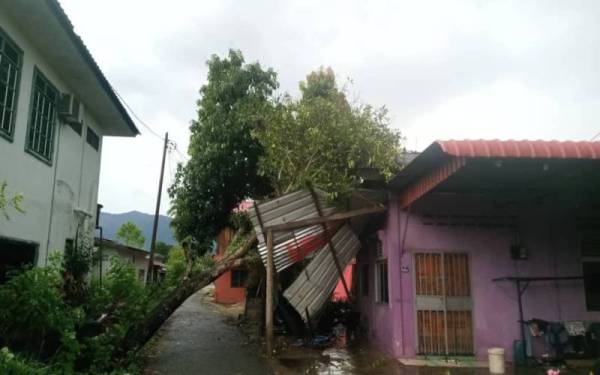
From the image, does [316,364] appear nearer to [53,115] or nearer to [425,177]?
[425,177]

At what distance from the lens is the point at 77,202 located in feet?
32.4

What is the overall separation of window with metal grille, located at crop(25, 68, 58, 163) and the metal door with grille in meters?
7.48

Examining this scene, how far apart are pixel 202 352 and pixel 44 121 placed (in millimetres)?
5930

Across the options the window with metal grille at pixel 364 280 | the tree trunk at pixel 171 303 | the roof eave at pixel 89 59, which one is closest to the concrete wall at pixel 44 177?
the roof eave at pixel 89 59

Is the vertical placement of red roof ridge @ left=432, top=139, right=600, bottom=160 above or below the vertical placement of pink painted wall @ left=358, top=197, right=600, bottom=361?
above

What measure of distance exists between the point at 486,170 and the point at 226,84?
32.9 feet

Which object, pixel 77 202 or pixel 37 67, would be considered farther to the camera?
pixel 77 202

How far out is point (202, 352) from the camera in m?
10.2

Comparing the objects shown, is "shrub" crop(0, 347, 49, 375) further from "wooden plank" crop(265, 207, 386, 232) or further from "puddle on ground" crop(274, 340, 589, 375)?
"wooden plank" crop(265, 207, 386, 232)

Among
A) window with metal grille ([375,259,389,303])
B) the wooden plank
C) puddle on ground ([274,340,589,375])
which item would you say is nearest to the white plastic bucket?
puddle on ground ([274,340,589,375])

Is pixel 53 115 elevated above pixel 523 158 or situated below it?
above

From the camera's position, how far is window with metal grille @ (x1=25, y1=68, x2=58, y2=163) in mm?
7469

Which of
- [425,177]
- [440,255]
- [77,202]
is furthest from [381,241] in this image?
[77,202]

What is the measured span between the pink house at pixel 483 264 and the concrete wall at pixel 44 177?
648 cm
